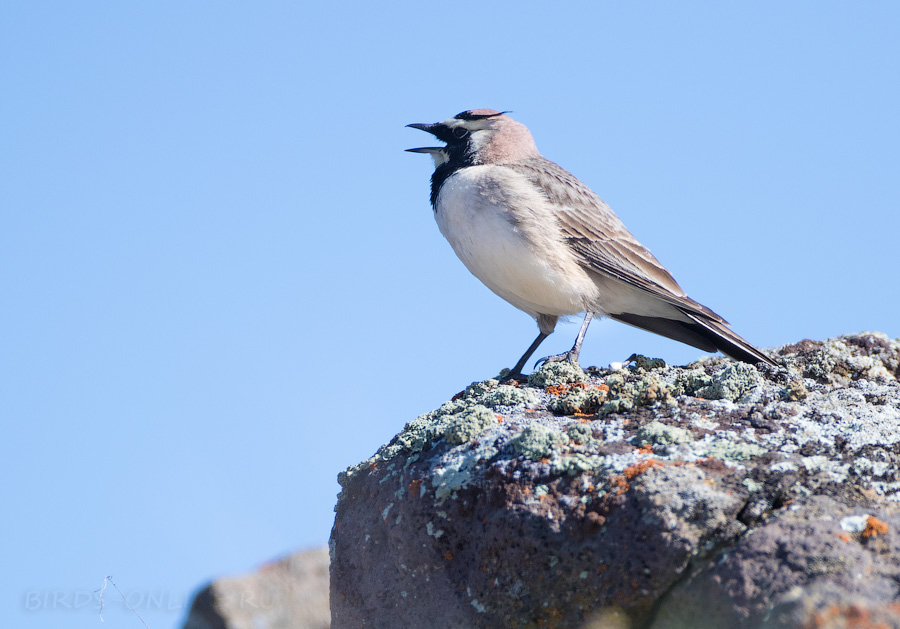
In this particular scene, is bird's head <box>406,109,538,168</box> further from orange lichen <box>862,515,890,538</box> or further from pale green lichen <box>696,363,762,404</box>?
orange lichen <box>862,515,890,538</box>

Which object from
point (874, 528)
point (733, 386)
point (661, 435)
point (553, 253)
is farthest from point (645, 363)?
point (874, 528)

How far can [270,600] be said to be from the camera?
18.6 feet

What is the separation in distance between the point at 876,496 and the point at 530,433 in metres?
1.22

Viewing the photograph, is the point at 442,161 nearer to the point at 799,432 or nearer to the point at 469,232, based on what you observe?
the point at 469,232

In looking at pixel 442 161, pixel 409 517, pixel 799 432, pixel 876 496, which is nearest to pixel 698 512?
pixel 876 496

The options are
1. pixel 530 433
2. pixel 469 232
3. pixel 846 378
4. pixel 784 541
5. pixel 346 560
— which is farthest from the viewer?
pixel 469 232

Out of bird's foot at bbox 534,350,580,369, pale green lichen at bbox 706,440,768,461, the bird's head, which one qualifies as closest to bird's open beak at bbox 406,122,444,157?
the bird's head

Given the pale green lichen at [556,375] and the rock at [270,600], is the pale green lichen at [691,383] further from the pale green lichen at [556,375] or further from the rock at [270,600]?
the rock at [270,600]

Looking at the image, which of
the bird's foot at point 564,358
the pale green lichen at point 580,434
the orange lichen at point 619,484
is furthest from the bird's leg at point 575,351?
the orange lichen at point 619,484

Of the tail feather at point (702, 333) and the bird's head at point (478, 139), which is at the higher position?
the bird's head at point (478, 139)

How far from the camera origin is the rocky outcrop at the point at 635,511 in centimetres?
255

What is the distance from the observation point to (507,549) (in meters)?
3.03

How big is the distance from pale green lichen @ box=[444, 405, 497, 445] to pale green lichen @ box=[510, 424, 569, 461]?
0.86ft

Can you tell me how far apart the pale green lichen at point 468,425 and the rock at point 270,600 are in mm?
2590
